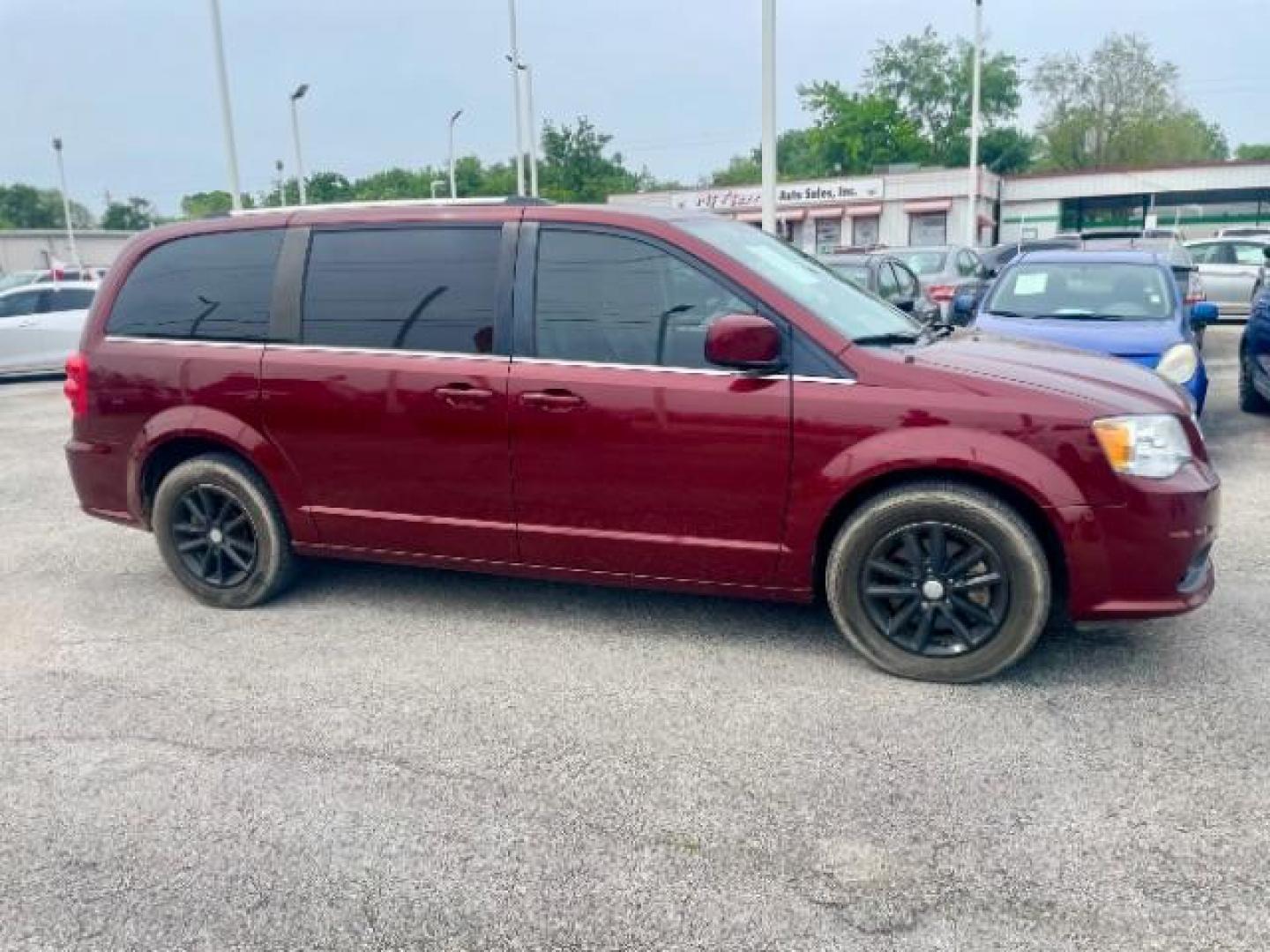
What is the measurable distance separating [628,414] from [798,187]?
1787 inches

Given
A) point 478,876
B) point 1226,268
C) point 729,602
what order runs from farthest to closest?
point 1226,268
point 729,602
point 478,876

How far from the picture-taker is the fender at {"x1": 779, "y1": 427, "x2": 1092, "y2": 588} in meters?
3.60

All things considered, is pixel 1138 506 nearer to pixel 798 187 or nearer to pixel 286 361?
pixel 286 361

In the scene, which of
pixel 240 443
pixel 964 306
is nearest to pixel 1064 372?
pixel 240 443

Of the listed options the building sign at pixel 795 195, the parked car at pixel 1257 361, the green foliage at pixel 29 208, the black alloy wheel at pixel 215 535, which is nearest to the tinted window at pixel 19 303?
→ the black alloy wheel at pixel 215 535

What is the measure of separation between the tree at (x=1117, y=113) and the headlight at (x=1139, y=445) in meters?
75.0

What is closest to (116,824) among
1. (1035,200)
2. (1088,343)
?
(1088,343)

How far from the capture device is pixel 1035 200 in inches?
1861

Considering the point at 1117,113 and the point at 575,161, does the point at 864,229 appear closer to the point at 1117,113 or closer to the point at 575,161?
the point at 575,161

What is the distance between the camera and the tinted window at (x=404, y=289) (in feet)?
14.1

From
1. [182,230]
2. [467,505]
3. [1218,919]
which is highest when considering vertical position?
[182,230]

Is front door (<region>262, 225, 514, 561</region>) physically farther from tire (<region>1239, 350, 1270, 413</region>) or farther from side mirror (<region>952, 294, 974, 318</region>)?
tire (<region>1239, 350, 1270, 413</region>)

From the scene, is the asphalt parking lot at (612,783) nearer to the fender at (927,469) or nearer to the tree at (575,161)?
the fender at (927,469)

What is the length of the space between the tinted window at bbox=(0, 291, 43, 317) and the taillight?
40.1 ft
